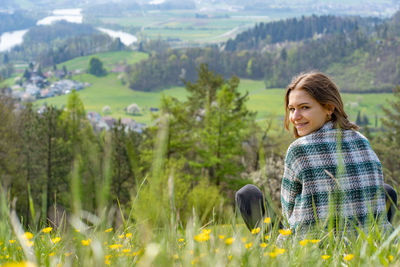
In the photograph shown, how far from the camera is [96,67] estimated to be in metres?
115

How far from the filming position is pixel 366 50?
4564 inches

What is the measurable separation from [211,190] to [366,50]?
4327 inches

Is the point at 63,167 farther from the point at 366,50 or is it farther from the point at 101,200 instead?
the point at 366,50

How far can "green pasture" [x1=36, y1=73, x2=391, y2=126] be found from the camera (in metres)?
86.9

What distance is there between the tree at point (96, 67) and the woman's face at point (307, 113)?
11638 cm

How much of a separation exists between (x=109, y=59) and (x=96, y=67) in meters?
11.5

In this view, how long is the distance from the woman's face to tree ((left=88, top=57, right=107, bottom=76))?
116 metres

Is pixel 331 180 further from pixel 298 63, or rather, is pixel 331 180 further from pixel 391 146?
pixel 298 63

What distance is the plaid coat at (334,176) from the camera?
2027 millimetres

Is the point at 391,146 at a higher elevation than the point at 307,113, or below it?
below

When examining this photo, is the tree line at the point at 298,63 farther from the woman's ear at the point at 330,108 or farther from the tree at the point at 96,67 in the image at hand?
the woman's ear at the point at 330,108

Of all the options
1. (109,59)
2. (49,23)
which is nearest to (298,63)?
(109,59)

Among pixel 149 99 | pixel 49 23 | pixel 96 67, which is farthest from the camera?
pixel 49 23

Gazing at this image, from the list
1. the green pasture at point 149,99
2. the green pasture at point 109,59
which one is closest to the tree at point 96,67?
the green pasture at point 149,99
